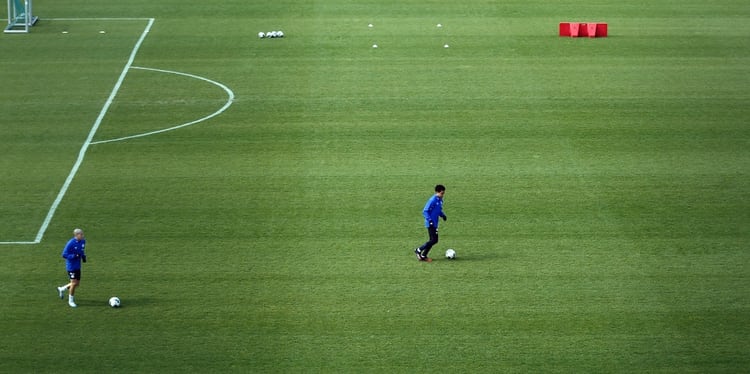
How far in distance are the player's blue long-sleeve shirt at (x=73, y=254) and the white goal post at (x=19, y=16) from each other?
22170mm

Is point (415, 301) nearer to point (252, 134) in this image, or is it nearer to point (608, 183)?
point (608, 183)

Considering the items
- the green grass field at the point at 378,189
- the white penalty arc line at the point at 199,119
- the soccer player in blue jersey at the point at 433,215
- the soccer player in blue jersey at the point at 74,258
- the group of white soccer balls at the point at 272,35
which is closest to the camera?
the green grass field at the point at 378,189

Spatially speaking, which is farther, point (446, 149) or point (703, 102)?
point (703, 102)

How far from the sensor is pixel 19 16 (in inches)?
1690

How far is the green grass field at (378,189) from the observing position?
2161 centimetres

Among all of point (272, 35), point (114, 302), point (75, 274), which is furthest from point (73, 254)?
point (272, 35)

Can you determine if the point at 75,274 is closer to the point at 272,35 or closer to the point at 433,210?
the point at 433,210

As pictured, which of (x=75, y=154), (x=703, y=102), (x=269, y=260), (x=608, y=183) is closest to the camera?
(x=269, y=260)

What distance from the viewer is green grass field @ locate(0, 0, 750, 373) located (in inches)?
851

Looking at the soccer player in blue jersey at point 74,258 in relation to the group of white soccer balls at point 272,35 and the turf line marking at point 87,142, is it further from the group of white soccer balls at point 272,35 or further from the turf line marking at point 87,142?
the group of white soccer balls at point 272,35

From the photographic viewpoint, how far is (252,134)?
32.6 m

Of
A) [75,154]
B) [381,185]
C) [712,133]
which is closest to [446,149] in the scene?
[381,185]

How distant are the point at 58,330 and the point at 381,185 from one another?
990 cm

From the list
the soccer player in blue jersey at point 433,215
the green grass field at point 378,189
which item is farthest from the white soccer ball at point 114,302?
the soccer player in blue jersey at point 433,215
